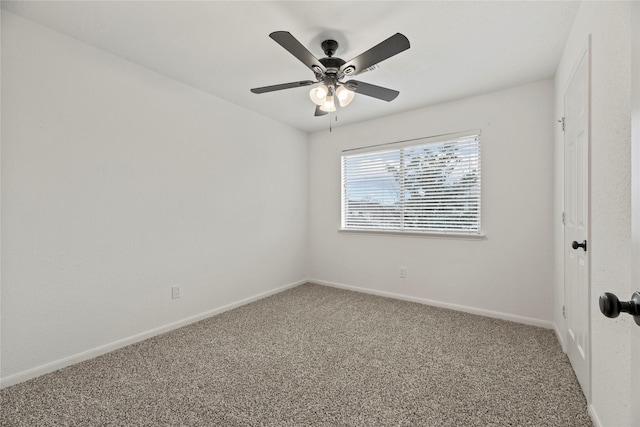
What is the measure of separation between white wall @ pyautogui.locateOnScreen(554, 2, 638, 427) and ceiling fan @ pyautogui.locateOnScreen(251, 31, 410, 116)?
0.91 metres

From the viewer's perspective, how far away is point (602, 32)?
53.3 inches

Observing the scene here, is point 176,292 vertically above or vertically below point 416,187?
below

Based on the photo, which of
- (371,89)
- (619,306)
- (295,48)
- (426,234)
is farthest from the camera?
(426,234)

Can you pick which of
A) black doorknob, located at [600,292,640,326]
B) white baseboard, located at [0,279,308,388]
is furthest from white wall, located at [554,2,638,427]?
white baseboard, located at [0,279,308,388]

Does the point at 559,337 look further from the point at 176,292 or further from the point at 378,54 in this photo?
the point at 176,292

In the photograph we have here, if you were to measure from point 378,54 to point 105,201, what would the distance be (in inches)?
92.4

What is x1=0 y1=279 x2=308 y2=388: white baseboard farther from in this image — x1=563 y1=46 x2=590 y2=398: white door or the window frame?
x1=563 y1=46 x2=590 y2=398: white door

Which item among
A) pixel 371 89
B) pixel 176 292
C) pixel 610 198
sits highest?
pixel 371 89

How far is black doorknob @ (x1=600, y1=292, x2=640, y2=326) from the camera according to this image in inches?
21.2

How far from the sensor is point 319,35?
2.04m

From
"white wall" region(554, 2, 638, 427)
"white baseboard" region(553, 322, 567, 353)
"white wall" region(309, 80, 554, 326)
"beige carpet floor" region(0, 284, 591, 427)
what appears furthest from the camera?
"white wall" region(309, 80, 554, 326)

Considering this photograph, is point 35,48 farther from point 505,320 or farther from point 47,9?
point 505,320

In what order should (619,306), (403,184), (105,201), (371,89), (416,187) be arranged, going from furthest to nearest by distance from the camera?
(403,184), (416,187), (105,201), (371,89), (619,306)

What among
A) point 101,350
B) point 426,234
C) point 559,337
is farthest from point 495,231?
point 101,350
